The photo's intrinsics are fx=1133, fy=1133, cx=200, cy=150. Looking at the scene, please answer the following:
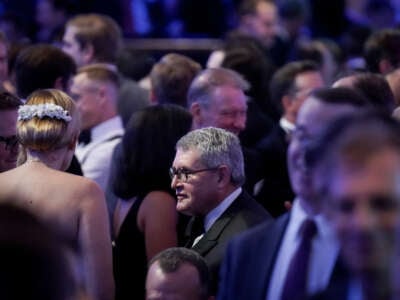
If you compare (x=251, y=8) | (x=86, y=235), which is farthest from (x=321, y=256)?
(x=251, y=8)

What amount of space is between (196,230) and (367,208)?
282 centimetres

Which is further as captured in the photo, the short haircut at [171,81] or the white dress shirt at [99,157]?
the short haircut at [171,81]

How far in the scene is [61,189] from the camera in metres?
4.73

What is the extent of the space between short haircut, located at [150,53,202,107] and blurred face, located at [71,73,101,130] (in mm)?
378

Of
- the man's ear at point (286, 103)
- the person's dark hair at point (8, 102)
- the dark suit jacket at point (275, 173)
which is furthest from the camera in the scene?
the man's ear at point (286, 103)

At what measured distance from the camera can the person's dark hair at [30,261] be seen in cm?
230

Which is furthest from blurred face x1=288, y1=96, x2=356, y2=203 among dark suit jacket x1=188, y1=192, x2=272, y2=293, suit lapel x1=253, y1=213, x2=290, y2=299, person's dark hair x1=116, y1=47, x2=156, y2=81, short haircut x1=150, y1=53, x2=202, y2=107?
person's dark hair x1=116, y1=47, x2=156, y2=81

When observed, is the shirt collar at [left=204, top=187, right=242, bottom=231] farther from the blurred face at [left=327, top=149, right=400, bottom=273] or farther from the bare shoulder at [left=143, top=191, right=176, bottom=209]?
the blurred face at [left=327, top=149, right=400, bottom=273]

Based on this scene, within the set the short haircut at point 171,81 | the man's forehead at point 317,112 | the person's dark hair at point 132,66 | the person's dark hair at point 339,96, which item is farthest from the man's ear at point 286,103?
the man's forehead at point 317,112

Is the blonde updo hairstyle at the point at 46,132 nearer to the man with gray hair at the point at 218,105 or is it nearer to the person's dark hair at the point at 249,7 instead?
the man with gray hair at the point at 218,105

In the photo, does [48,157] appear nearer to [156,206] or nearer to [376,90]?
[156,206]

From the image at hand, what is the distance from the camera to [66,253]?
247 centimetres

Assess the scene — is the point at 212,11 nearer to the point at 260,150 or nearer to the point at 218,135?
the point at 260,150

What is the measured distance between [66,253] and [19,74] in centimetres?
462
